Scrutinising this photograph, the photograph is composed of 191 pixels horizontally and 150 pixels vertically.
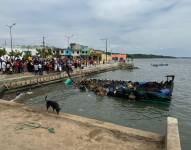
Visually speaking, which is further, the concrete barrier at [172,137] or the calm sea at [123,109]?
the calm sea at [123,109]

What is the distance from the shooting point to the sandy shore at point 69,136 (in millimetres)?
7641

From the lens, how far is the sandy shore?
7641 mm

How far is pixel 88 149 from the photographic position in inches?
293

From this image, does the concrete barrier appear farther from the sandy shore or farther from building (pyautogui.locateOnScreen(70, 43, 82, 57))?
building (pyautogui.locateOnScreen(70, 43, 82, 57))

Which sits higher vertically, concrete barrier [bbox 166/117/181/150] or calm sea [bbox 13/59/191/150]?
concrete barrier [bbox 166/117/181/150]

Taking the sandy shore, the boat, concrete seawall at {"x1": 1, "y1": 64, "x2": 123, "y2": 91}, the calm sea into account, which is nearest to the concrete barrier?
the sandy shore

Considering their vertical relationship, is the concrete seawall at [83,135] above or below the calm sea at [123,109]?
above

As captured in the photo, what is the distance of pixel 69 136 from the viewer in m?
8.41

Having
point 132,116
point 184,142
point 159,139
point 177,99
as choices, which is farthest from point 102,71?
point 159,139

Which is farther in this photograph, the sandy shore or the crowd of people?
the crowd of people

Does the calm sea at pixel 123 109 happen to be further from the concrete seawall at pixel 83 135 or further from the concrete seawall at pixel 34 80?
the concrete seawall at pixel 83 135

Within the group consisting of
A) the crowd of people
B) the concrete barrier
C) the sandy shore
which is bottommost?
the sandy shore

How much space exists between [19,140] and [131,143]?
3.87 m

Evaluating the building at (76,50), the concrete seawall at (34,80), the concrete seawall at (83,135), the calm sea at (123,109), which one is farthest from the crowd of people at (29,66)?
the building at (76,50)
